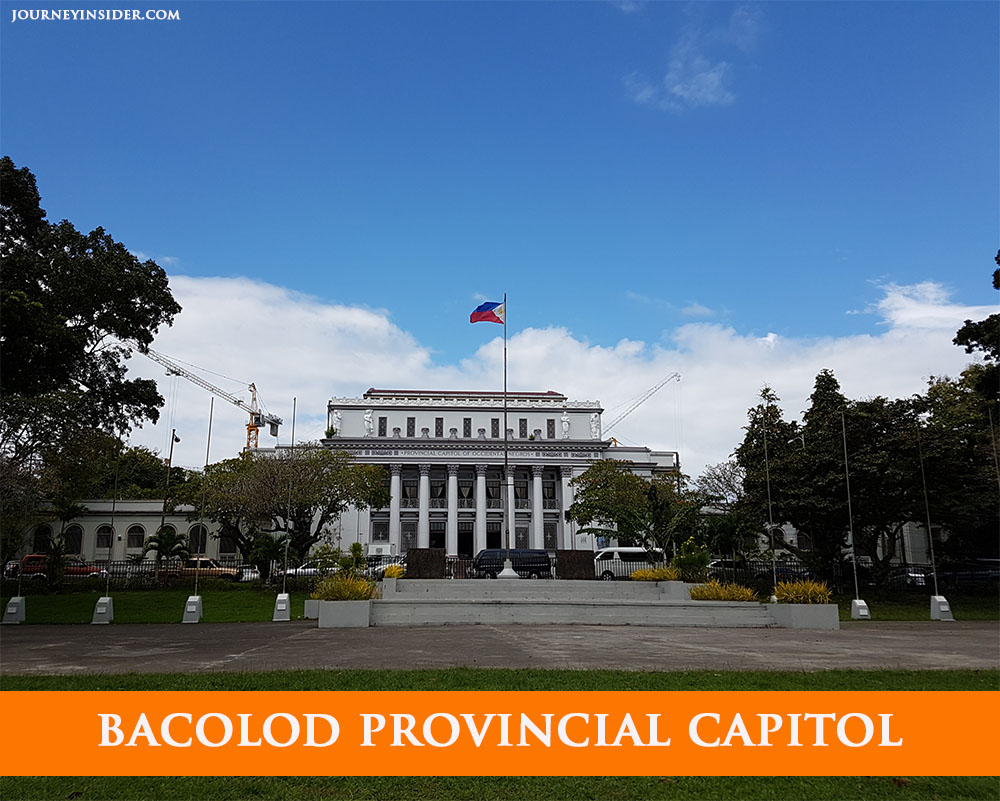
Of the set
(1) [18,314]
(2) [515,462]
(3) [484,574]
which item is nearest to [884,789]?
(1) [18,314]

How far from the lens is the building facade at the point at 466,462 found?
71250 millimetres

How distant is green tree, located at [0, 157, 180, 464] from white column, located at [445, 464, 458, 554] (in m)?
46.5

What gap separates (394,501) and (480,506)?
8565 millimetres

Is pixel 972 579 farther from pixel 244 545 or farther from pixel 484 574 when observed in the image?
pixel 244 545

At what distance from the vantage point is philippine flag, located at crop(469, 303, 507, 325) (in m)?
32.4

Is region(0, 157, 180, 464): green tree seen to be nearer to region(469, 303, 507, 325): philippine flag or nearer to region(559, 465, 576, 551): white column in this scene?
region(469, 303, 507, 325): philippine flag

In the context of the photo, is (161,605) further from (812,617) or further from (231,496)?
(812,617)

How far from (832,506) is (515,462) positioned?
43595 millimetres

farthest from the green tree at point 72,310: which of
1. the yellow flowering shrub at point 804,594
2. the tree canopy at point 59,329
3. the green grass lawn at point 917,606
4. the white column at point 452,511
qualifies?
the white column at point 452,511

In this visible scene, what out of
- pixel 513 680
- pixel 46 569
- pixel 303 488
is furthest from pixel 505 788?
pixel 46 569

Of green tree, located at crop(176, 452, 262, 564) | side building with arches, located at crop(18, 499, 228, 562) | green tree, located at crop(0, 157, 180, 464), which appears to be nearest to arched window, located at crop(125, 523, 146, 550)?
side building with arches, located at crop(18, 499, 228, 562)

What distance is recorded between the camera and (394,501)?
71.0 metres

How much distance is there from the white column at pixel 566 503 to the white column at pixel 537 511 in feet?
7.11

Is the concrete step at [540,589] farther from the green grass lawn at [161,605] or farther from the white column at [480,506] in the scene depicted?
the white column at [480,506]
